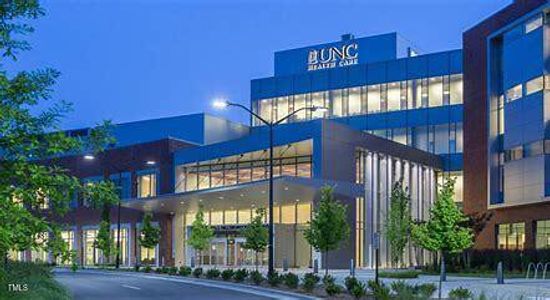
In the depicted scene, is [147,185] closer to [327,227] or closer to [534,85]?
[327,227]

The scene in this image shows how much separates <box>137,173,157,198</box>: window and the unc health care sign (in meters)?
26.5

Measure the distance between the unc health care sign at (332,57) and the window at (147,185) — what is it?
1042 inches

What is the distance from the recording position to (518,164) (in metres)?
55.0

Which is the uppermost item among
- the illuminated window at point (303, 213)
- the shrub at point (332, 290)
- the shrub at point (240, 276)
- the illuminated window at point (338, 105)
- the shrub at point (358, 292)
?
the illuminated window at point (338, 105)

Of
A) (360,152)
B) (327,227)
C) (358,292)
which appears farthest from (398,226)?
(358,292)

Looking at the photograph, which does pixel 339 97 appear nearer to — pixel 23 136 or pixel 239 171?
pixel 239 171

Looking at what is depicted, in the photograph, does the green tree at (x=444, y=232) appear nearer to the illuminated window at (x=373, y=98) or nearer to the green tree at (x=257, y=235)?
the green tree at (x=257, y=235)

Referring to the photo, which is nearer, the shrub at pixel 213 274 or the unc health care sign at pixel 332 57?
the shrub at pixel 213 274

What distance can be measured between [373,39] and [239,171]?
1143 inches

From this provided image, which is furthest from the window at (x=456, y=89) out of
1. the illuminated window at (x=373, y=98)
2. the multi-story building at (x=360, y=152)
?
the illuminated window at (x=373, y=98)

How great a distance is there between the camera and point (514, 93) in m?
56.4

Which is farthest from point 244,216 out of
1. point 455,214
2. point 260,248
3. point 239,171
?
point 455,214

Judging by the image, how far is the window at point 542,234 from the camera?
176ft

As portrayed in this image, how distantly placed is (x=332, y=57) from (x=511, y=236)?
1569 inches
